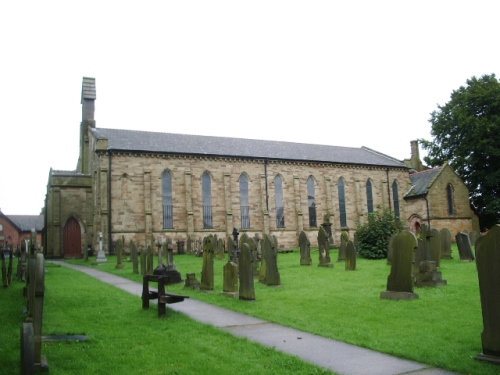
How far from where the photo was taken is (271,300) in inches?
448

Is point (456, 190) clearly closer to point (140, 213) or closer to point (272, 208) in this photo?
point (272, 208)

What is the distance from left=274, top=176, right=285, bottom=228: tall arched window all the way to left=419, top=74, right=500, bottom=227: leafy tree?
16988 mm

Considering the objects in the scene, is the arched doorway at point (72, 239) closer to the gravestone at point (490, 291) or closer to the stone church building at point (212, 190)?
the stone church building at point (212, 190)

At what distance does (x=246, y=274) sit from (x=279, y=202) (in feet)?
93.8

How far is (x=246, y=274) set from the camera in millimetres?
11516

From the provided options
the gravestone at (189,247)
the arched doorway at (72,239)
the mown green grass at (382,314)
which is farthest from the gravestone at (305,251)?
the arched doorway at (72,239)

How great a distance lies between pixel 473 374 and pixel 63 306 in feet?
28.4

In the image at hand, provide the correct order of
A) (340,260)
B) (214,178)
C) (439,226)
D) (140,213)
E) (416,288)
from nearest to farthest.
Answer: (416,288) < (340,260) < (140,213) < (214,178) < (439,226)

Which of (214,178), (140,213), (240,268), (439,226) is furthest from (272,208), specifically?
(240,268)

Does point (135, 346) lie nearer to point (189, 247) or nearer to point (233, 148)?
point (189, 247)

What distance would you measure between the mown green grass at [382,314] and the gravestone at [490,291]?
23cm

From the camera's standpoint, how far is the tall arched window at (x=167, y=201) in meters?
35.5

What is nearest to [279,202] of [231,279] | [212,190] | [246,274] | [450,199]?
[212,190]

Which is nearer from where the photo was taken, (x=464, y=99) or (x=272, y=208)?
(x=272, y=208)
